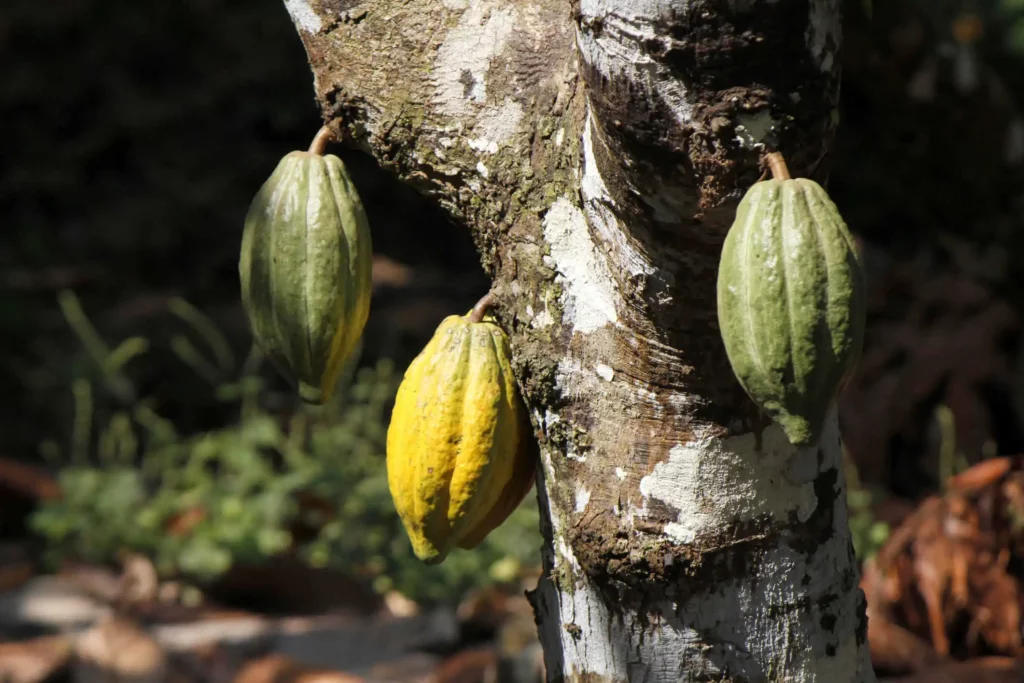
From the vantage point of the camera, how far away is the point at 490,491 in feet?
3.79

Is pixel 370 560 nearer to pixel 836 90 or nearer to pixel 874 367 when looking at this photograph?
pixel 874 367

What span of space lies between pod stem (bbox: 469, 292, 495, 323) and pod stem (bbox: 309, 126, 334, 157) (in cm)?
23

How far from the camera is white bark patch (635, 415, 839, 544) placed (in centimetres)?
111

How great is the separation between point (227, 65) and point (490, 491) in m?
3.68

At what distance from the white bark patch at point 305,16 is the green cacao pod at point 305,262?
17 centimetres

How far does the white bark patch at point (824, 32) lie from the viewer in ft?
2.79

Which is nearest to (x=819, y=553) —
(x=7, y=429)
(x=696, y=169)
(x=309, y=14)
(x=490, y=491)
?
(x=490, y=491)

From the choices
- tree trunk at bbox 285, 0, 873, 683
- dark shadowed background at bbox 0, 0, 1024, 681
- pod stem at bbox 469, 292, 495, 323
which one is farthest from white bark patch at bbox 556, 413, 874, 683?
dark shadowed background at bbox 0, 0, 1024, 681

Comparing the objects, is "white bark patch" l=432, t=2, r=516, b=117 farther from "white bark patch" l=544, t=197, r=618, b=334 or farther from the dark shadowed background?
the dark shadowed background

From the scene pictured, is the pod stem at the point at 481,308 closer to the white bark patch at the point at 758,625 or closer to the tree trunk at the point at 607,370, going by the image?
the tree trunk at the point at 607,370

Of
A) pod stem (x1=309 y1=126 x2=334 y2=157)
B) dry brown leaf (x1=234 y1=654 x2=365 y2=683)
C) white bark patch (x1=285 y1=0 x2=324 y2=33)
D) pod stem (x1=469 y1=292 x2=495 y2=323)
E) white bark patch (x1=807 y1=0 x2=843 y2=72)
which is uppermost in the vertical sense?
white bark patch (x1=285 y1=0 x2=324 y2=33)

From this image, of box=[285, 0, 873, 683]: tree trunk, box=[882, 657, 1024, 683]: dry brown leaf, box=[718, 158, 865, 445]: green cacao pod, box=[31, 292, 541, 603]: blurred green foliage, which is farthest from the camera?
box=[31, 292, 541, 603]: blurred green foliage

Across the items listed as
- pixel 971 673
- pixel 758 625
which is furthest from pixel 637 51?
pixel 971 673

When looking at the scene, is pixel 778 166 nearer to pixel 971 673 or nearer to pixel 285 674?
pixel 971 673
